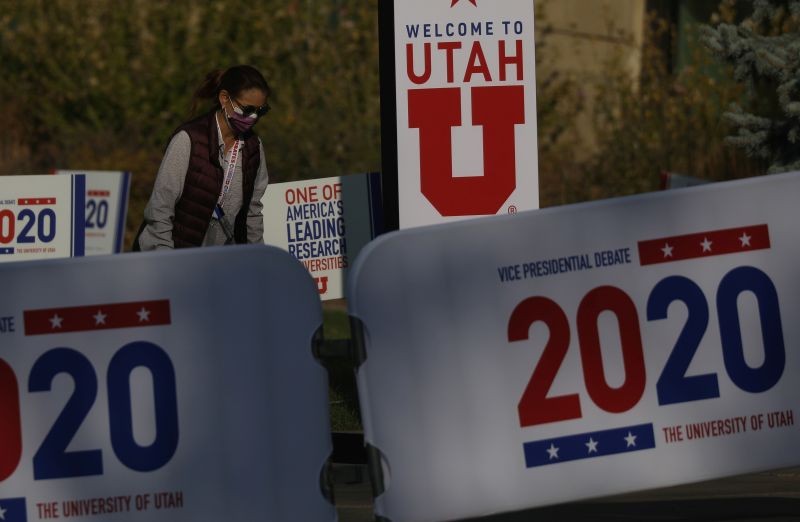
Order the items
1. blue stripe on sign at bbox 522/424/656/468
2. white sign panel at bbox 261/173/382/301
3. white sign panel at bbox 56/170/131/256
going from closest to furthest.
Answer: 1. blue stripe on sign at bbox 522/424/656/468
2. white sign panel at bbox 261/173/382/301
3. white sign panel at bbox 56/170/131/256

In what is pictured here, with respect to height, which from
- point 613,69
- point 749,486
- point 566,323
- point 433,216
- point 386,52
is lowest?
point 749,486

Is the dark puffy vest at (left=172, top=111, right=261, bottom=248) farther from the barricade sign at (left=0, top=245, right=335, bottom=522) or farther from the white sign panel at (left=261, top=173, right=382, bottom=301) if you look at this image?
the barricade sign at (left=0, top=245, right=335, bottom=522)

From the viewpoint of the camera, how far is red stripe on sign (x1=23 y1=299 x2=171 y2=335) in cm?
591

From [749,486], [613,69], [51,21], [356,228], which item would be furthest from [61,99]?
[749,486]

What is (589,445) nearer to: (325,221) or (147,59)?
(325,221)

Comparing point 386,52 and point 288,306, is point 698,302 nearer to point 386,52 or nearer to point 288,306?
point 288,306

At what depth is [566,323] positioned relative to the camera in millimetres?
6188

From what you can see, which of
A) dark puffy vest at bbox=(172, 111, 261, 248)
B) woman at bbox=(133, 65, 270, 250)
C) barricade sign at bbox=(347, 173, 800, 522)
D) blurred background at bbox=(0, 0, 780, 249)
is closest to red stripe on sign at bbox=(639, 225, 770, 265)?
barricade sign at bbox=(347, 173, 800, 522)

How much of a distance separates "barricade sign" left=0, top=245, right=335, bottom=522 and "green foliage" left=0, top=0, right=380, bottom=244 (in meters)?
16.3

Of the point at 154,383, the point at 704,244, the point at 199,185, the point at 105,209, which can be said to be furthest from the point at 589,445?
the point at 105,209

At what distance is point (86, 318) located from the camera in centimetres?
593

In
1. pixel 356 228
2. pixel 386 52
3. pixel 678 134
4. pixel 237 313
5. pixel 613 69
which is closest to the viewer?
pixel 237 313

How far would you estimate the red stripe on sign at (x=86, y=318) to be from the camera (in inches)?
233

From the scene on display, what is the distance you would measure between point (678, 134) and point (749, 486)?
485 inches
